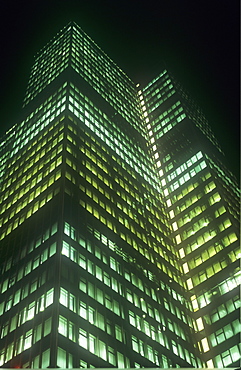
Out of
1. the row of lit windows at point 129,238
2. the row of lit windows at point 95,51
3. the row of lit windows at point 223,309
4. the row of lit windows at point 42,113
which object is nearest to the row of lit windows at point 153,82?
the row of lit windows at point 95,51

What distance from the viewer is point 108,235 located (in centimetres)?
6688

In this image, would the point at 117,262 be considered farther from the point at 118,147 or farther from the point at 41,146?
the point at 118,147

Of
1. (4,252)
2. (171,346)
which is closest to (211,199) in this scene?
(171,346)

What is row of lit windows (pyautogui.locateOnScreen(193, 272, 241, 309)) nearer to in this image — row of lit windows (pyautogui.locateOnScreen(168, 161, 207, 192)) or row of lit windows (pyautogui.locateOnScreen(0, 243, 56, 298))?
row of lit windows (pyautogui.locateOnScreen(168, 161, 207, 192))

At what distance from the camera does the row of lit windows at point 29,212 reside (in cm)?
6600

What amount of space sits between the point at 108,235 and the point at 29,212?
13472 mm

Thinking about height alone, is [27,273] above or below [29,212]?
below

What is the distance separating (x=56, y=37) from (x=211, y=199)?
77.7 m

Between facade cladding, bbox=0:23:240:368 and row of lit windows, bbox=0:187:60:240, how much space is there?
0.82ft

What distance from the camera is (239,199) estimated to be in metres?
103

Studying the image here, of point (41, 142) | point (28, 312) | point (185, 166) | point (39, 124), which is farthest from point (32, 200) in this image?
point (185, 166)

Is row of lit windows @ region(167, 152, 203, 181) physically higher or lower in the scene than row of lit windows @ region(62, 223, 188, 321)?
higher

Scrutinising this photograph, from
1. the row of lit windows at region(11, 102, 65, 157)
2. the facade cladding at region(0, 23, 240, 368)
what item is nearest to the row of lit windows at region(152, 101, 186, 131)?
the facade cladding at region(0, 23, 240, 368)

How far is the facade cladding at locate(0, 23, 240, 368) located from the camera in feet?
167
